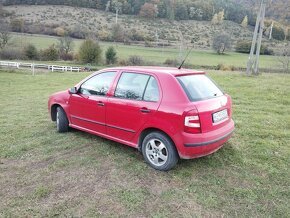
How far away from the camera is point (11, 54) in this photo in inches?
1843

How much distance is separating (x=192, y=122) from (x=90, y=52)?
46.2 metres

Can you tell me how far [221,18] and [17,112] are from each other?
297ft

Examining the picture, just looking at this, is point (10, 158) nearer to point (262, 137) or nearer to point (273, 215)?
point (273, 215)

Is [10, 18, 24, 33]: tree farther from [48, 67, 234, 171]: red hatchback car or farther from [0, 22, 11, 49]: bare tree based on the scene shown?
[48, 67, 234, 171]: red hatchback car

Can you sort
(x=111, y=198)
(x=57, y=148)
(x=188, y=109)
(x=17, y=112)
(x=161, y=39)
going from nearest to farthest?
(x=111, y=198), (x=188, y=109), (x=57, y=148), (x=17, y=112), (x=161, y=39)

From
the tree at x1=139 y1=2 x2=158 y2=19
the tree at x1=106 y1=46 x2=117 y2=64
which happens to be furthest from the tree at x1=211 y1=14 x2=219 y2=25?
the tree at x1=106 y1=46 x2=117 y2=64

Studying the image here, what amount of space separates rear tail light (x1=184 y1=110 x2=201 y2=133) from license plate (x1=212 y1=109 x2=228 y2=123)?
1.30 feet

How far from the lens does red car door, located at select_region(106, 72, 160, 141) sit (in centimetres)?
427

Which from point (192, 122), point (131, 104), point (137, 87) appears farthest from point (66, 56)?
point (192, 122)

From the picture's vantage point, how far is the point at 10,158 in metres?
4.77

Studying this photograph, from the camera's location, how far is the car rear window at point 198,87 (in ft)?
13.6

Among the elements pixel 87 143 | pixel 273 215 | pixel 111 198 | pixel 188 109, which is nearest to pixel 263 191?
pixel 273 215

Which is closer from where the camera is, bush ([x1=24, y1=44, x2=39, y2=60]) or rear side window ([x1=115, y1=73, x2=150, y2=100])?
rear side window ([x1=115, y1=73, x2=150, y2=100])

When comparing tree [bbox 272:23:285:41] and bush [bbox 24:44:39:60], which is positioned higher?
tree [bbox 272:23:285:41]
